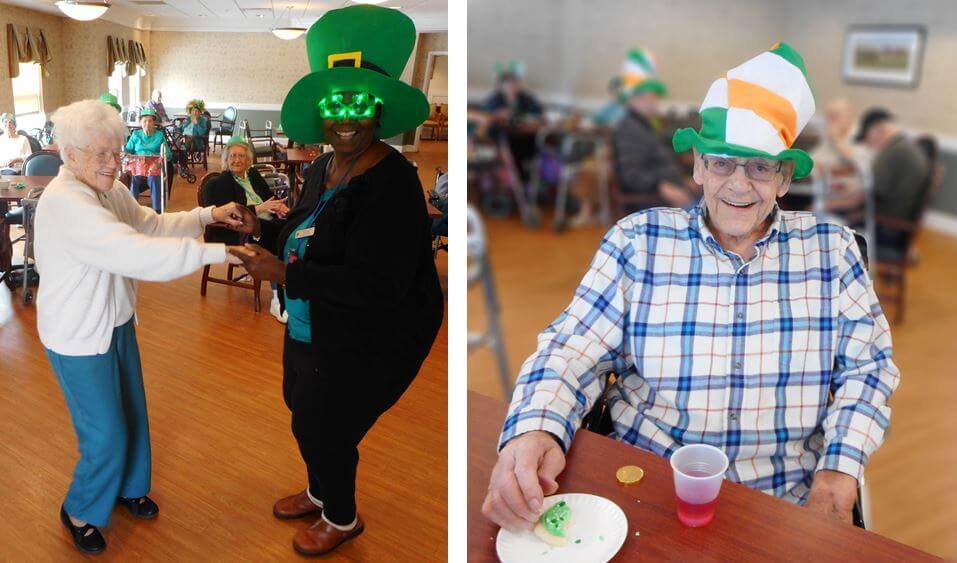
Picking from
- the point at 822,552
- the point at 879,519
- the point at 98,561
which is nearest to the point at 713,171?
the point at 822,552

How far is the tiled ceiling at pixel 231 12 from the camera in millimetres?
1119

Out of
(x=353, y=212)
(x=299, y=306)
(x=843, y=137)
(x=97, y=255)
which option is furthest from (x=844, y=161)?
(x=97, y=255)

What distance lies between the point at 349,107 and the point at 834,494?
2.68 feet

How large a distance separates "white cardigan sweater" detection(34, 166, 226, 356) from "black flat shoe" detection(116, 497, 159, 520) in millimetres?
268

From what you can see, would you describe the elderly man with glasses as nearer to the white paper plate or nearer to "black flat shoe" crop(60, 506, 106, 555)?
the white paper plate

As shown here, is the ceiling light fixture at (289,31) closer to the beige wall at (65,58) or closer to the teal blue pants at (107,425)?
the beige wall at (65,58)

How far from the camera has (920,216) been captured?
1.74 feet

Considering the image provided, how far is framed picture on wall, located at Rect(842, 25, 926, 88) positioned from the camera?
1.73ft

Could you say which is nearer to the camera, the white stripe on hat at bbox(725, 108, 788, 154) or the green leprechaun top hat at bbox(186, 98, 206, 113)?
the white stripe on hat at bbox(725, 108, 788, 154)

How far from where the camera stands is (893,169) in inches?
Result: 21.5

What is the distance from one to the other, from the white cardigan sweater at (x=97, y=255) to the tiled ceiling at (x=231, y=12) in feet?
0.94

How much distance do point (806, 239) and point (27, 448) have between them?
120 cm

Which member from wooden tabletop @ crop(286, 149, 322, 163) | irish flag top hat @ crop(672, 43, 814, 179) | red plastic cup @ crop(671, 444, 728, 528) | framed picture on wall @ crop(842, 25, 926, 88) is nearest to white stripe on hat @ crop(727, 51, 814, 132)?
irish flag top hat @ crop(672, 43, 814, 179)

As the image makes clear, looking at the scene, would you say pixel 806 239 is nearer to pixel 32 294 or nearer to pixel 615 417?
pixel 615 417
